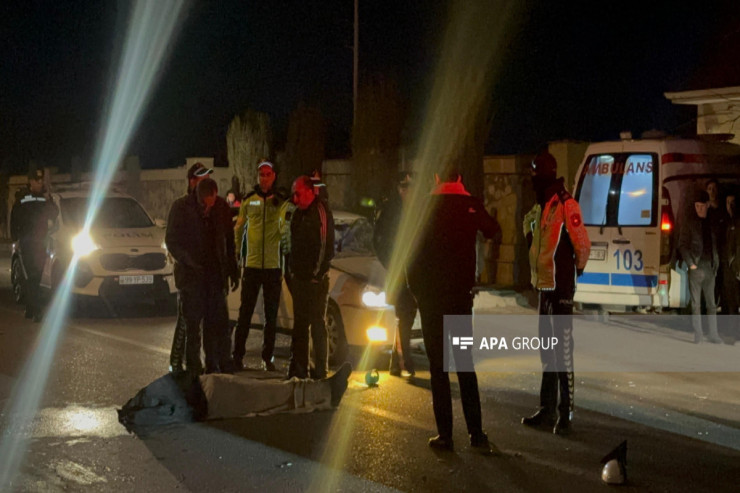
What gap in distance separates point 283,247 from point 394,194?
1.13m

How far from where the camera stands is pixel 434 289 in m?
7.02

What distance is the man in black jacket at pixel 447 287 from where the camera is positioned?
7.00 meters

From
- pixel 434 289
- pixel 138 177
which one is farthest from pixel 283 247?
pixel 138 177

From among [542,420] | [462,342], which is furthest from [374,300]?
[462,342]

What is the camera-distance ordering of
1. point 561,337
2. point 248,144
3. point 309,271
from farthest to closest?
point 248,144
point 309,271
point 561,337

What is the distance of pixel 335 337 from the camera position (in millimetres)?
10453

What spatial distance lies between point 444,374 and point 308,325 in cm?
228

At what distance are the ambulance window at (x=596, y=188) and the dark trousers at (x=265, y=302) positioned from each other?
4892mm

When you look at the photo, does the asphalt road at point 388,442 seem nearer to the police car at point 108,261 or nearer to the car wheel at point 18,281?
the police car at point 108,261

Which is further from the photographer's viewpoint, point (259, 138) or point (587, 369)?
point (259, 138)

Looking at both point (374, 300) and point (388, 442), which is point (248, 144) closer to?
point (374, 300)

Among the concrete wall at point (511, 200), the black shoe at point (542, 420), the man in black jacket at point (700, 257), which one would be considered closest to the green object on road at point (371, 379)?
the black shoe at point (542, 420)

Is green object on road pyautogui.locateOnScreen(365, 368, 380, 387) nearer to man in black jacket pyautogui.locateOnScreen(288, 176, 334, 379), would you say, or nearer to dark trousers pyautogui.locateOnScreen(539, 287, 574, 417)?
man in black jacket pyautogui.locateOnScreen(288, 176, 334, 379)

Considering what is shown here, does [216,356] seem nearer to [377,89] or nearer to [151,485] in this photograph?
[151,485]
